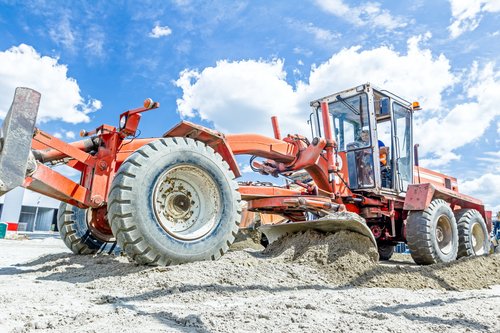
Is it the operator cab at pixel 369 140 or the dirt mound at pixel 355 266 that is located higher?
the operator cab at pixel 369 140

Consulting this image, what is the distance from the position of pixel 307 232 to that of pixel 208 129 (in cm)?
183

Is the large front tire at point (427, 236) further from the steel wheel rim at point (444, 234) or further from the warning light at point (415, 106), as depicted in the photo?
the warning light at point (415, 106)

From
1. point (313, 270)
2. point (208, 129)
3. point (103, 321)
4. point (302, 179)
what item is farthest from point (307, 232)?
point (103, 321)

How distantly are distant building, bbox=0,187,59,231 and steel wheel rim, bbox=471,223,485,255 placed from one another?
2961cm

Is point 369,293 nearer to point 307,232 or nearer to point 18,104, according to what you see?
point 307,232

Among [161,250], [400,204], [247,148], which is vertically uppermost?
[247,148]

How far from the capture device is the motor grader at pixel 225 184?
367 cm

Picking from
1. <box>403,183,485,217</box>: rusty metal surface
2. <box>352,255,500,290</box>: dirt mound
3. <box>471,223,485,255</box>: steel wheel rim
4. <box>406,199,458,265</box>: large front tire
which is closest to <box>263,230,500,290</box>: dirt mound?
<box>352,255,500,290</box>: dirt mound

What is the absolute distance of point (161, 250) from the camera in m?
3.72

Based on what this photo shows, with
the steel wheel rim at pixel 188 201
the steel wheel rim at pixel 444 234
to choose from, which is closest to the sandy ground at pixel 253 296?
the steel wheel rim at pixel 188 201

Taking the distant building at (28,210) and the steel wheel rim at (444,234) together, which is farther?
the distant building at (28,210)

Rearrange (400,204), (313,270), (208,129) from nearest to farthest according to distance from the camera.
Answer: (313,270) → (208,129) → (400,204)

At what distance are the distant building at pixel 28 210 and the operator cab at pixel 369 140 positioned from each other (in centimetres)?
2842

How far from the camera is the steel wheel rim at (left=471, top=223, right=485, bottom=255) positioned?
8055mm
